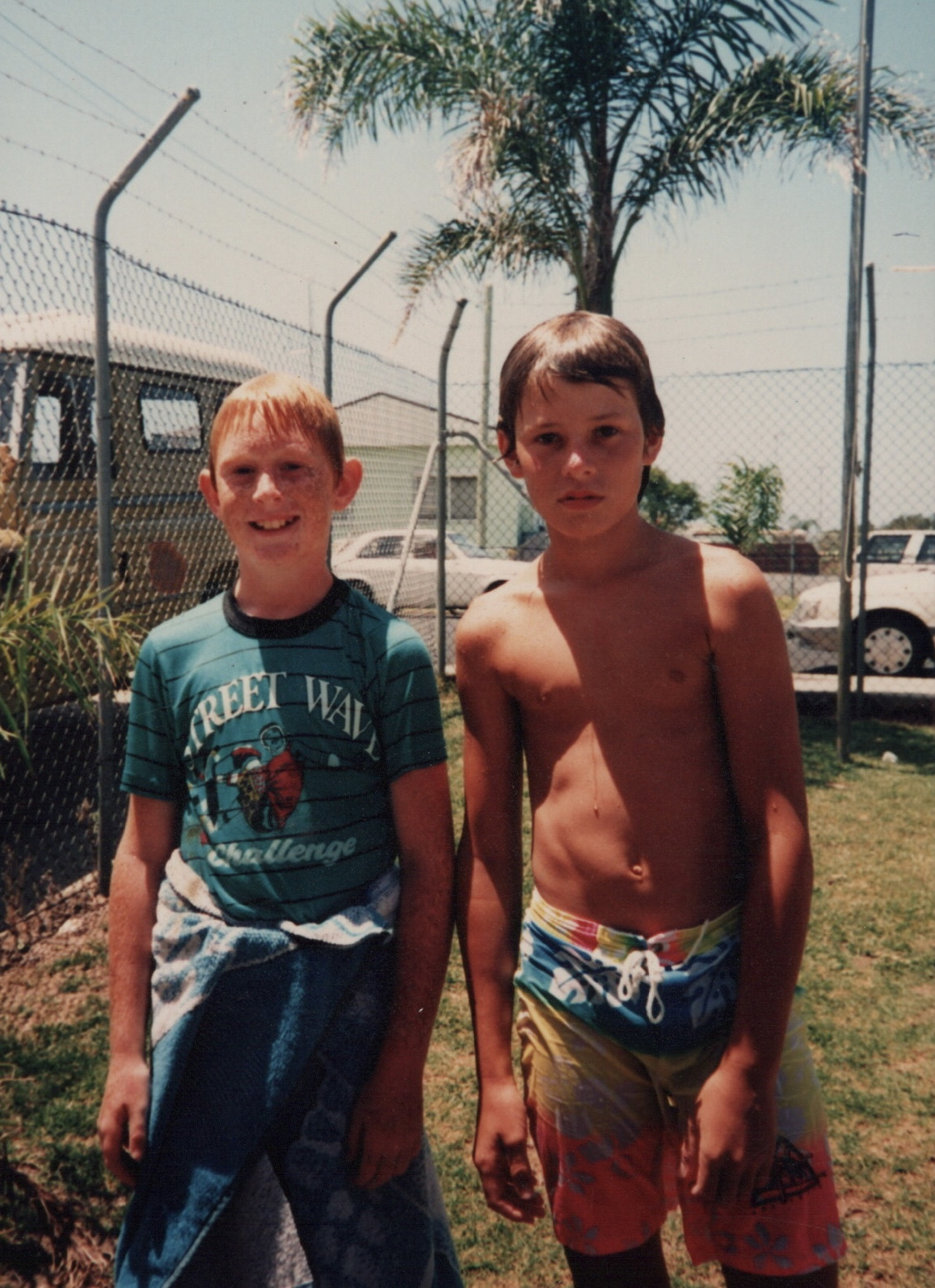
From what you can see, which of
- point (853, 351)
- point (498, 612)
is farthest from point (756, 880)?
point (853, 351)

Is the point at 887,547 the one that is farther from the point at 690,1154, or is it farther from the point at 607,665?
the point at 690,1154

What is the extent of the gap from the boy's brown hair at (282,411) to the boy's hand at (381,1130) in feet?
2.85

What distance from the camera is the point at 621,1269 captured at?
133 centimetres

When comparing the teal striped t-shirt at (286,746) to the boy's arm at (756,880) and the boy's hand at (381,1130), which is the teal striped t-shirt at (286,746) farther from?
the boy's arm at (756,880)

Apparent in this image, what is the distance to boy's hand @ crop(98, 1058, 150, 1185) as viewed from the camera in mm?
1224

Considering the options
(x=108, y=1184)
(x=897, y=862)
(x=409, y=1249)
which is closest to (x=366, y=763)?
(x=409, y=1249)

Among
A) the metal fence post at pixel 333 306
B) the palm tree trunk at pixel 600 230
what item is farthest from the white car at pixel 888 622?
the metal fence post at pixel 333 306

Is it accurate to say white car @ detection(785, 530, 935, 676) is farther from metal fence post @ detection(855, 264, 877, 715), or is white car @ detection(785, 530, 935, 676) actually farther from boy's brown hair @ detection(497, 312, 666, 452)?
boy's brown hair @ detection(497, 312, 666, 452)

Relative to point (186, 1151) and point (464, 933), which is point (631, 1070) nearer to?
point (464, 933)

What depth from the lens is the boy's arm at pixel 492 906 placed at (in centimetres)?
134

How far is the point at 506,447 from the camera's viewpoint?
1511 mm

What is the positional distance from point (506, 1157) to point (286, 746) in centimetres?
67

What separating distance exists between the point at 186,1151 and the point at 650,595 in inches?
37.6

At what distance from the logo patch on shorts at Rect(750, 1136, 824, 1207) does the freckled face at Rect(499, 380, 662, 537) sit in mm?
887
